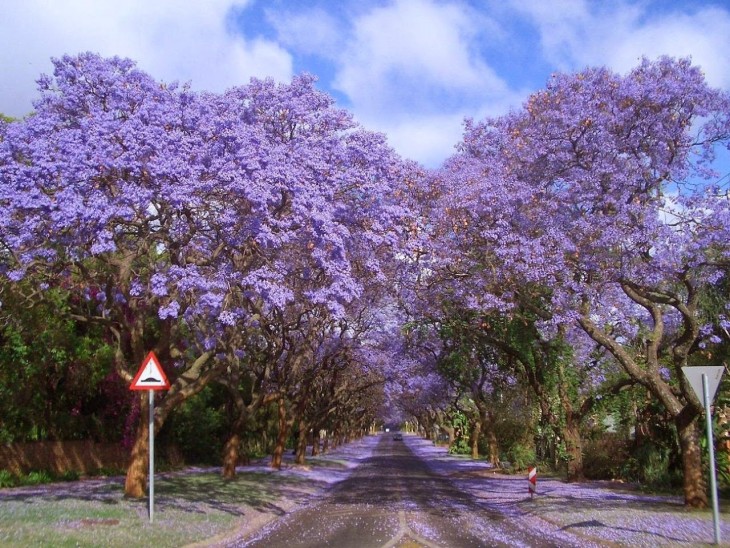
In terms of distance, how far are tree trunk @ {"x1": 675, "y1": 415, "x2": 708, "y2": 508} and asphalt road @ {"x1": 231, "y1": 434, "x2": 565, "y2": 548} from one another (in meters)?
4.52

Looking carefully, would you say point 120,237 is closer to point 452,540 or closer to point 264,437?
point 452,540

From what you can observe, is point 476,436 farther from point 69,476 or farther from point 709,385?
point 709,385

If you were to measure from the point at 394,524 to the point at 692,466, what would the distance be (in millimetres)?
7563

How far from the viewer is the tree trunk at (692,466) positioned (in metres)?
17.5

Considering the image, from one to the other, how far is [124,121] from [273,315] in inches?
381

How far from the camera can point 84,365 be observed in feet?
87.5

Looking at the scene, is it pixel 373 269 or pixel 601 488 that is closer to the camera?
pixel 373 269

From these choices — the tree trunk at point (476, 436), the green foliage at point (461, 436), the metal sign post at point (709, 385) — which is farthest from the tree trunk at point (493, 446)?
the metal sign post at point (709, 385)

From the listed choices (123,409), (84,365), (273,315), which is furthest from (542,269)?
(123,409)

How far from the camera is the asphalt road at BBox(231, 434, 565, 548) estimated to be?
13.0 m

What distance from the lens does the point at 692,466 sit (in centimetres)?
1762

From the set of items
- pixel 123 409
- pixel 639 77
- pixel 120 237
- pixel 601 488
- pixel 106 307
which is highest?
pixel 639 77

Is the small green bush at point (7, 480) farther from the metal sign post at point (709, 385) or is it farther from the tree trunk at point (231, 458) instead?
the metal sign post at point (709, 385)

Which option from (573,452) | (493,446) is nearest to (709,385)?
(573,452)
